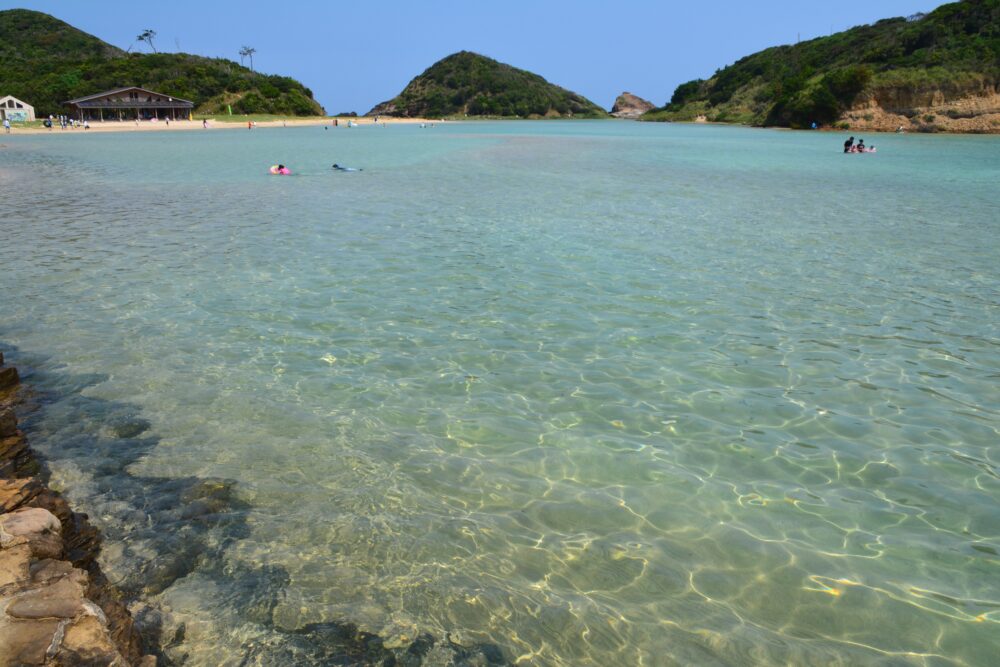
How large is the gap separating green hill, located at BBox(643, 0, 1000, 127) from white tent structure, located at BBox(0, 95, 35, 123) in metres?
105

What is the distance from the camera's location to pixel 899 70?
8156 cm

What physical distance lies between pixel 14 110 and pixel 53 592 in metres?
109

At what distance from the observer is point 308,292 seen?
11570mm

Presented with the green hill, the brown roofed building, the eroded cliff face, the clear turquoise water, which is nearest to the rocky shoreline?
the clear turquoise water

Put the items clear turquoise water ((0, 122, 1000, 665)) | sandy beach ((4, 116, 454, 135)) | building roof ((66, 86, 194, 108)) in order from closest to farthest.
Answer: clear turquoise water ((0, 122, 1000, 665)) < sandy beach ((4, 116, 454, 135)) < building roof ((66, 86, 194, 108))

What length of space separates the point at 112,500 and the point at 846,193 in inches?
1024

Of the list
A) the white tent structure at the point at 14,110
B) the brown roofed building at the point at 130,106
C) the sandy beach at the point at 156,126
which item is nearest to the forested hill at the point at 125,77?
the brown roofed building at the point at 130,106

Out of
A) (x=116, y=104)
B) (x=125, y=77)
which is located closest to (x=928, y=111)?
(x=116, y=104)

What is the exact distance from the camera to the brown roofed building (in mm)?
94250

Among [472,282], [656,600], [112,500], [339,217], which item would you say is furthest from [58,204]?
[656,600]

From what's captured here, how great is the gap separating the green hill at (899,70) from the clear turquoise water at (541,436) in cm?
7517

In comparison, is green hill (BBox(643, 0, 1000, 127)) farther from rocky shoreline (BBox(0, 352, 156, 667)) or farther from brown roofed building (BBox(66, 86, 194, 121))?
brown roofed building (BBox(66, 86, 194, 121))

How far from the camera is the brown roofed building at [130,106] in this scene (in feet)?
309

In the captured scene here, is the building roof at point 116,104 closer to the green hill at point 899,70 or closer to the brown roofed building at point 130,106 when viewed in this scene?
the brown roofed building at point 130,106
